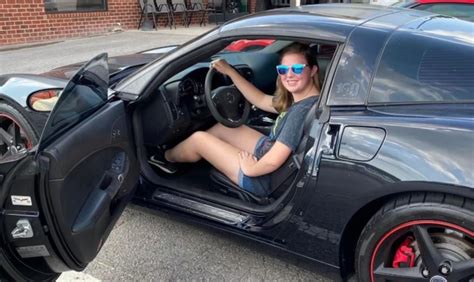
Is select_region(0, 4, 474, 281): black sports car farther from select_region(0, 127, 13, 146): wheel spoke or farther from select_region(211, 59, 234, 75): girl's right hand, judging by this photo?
select_region(0, 127, 13, 146): wheel spoke

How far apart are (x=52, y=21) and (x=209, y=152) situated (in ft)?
27.9

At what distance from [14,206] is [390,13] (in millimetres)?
2016

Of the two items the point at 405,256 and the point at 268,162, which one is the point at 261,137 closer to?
the point at 268,162

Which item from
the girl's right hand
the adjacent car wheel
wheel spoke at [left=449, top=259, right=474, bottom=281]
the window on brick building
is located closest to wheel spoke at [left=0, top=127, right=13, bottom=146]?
the adjacent car wheel

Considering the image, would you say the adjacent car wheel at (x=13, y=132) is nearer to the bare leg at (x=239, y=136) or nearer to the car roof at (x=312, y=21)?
the bare leg at (x=239, y=136)

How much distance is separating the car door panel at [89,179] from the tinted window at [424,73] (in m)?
1.27

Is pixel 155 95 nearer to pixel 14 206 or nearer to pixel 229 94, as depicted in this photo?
pixel 229 94

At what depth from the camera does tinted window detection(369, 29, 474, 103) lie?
6.20ft

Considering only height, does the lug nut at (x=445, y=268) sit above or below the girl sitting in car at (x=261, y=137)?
below

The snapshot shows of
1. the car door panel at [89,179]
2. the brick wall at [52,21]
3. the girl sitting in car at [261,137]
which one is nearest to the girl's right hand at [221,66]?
the girl sitting in car at [261,137]

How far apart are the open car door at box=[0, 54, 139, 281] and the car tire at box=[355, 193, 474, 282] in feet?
4.01

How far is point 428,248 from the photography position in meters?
1.83

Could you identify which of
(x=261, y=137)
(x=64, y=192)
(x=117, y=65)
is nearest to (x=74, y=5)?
(x=117, y=65)

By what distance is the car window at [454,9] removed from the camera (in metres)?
4.85
